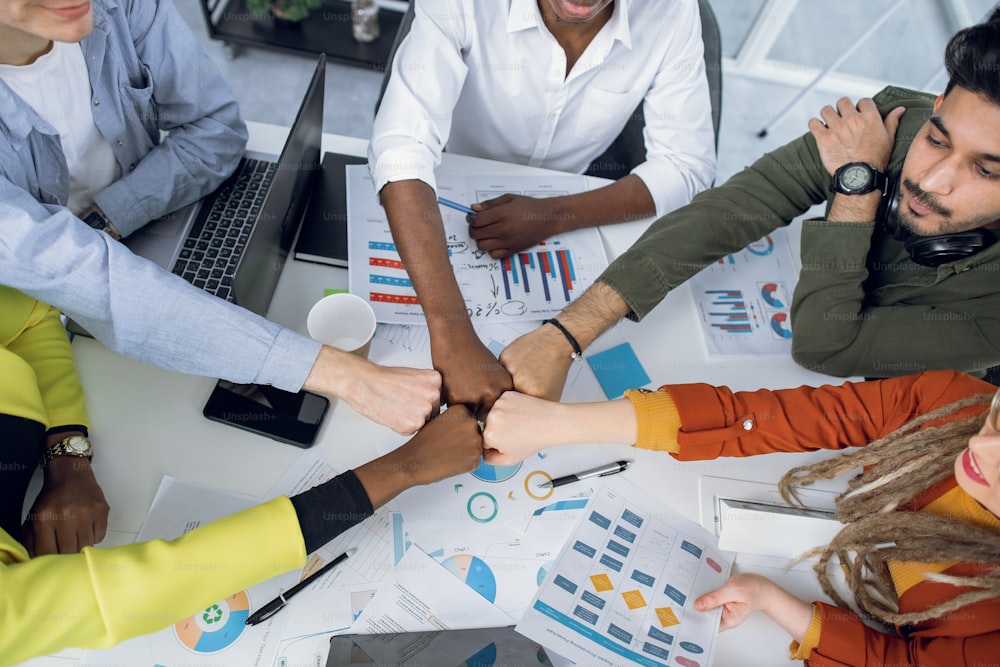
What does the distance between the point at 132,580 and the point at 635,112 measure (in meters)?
1.53

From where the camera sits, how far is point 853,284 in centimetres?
138

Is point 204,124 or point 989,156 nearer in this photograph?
point 989,156

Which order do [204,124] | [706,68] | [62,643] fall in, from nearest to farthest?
[62,643], [204,124], [706,68]

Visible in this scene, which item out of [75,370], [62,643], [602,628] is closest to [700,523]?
[602,628]

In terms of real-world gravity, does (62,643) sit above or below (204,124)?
below

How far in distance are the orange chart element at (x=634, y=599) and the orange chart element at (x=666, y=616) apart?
3cm

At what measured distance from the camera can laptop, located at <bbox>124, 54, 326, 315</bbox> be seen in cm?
116

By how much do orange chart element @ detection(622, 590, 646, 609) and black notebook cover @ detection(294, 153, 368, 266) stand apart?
0.79 meters

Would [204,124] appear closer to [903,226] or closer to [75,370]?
[75,370]

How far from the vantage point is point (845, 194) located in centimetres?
139

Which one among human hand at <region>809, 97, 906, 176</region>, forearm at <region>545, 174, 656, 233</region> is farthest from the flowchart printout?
human hand at <region>809, 97, 906, 176</region>

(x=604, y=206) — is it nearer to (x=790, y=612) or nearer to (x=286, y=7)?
(x=790, y=612)

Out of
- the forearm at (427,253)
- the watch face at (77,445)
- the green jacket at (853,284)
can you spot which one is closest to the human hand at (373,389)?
the forearm at (427,253)

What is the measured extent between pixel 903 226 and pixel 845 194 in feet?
0.40
